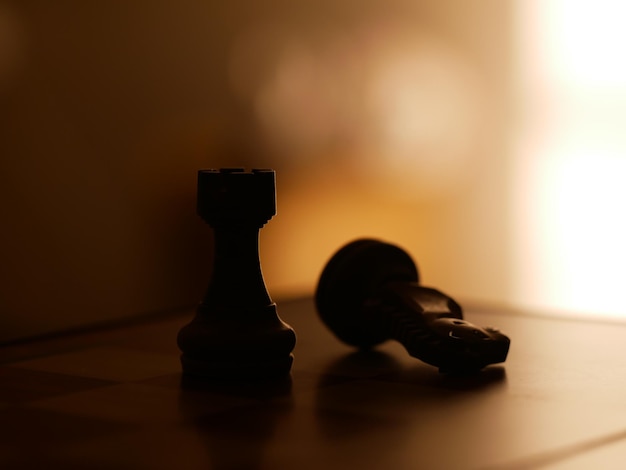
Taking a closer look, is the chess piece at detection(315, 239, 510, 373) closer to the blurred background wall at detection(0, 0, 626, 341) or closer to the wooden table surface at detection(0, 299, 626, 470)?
the wooden table surface at detection(0, 299, 626, 470)

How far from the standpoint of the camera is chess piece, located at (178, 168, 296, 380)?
991 millimetres

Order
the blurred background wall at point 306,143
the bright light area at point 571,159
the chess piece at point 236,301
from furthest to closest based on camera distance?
1. the bright light area at point 571,159
2. the blurred background wall at point 306,143
3. the chess piece at point 236,301

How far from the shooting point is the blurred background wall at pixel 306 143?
134 centimetres

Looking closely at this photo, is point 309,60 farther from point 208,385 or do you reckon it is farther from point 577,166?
point 208,385

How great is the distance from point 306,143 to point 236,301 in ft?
2.51

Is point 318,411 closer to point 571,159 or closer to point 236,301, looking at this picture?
point 236,301

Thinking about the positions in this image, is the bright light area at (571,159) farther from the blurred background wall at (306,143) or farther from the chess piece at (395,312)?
the chess piece at (395,312)

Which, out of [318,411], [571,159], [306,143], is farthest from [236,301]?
[571,159]

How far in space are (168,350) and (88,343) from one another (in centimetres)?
11

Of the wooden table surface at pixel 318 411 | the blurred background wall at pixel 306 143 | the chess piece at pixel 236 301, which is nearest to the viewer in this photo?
the wooden table surface at pixel 318 411

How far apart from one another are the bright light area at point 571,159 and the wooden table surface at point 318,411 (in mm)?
578

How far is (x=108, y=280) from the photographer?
1.43 meters

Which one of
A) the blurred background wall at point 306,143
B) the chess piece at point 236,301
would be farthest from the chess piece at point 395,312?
the blurred background wall at point 306,143

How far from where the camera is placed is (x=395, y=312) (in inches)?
43.3
